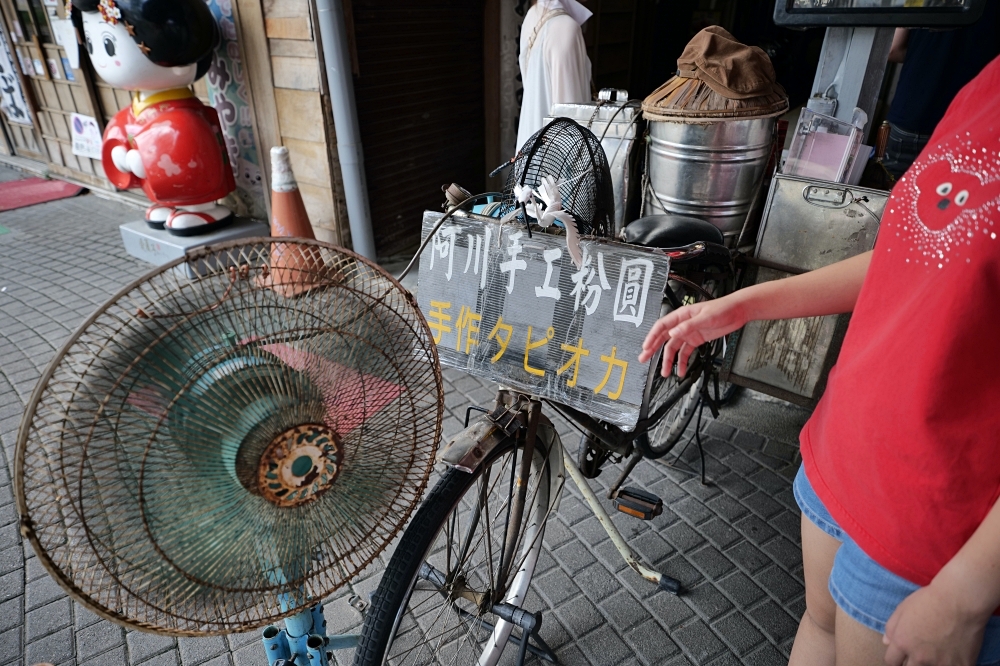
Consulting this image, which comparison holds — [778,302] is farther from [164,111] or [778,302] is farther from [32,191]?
[32,191]

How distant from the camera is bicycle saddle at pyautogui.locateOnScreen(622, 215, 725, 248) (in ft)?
7.45

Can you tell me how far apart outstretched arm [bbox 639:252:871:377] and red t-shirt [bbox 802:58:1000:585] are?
20 cm

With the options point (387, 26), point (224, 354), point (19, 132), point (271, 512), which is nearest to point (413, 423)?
point (271, 512)

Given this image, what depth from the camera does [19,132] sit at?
30.9 feet

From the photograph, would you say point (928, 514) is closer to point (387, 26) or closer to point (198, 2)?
point (387, 26)

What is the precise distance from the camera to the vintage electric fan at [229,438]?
3.11 ft

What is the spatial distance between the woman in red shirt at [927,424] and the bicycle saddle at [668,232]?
3.45ft

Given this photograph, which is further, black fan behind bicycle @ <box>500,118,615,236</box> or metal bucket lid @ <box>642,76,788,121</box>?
metal bucket lid @ <box>642,76,788,121</box>

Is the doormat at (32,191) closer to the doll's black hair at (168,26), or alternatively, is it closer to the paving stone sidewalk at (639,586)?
the doll's black hair at (168,26)

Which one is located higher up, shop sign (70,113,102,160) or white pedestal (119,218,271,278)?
shop sign (70,113,102,160)

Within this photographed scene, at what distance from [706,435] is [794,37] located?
7.59 m

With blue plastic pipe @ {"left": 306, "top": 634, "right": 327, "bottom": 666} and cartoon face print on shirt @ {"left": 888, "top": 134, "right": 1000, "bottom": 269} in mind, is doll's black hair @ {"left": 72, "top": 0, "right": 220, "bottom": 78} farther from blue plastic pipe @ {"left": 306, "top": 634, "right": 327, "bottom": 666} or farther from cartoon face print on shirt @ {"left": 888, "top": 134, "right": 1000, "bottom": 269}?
cartoon face print on shirt @ {"left": 888, "top": 134, "right": 1000, "bottom": 269}

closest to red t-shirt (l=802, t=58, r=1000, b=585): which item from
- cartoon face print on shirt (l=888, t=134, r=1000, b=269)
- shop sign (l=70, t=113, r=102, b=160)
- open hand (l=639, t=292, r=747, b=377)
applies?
cartoon face print on shirt (l=888, t=134, r=1000, b=269)

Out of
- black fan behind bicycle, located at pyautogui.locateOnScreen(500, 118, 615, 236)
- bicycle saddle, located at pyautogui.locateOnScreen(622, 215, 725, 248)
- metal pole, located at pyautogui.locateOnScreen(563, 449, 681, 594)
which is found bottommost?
metal pole, located at pyautogui.locateOnScreen(563, 449, 681, 594)
